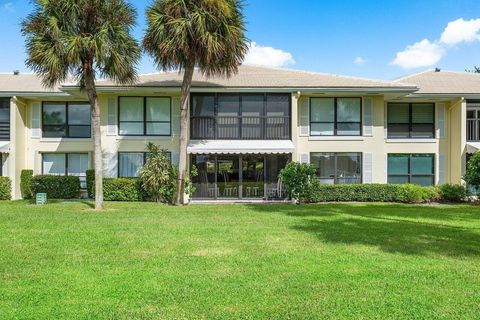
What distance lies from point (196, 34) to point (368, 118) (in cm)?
1348

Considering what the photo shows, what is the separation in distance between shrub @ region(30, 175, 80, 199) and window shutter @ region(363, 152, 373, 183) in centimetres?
1986

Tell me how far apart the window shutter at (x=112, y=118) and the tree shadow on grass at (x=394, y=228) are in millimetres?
12504

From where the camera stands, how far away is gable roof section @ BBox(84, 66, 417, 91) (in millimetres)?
27891

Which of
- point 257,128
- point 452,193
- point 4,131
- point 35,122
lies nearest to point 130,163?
point 35,122

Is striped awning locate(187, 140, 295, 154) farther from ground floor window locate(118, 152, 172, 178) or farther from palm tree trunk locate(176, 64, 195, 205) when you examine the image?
ground floor window locate(118, 152, 172, 178)

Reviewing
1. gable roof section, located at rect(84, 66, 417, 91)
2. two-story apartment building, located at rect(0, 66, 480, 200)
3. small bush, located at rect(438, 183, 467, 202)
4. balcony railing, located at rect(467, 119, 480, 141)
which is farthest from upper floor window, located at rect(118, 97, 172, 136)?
balcony railing, located at rect(467, 119, 480, 141)

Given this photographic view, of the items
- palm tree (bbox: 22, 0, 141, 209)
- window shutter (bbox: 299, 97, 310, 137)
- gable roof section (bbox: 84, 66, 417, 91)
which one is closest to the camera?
palm tree (bbox: 22, 0, 141, 209)

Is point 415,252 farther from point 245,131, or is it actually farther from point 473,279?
point 245,131

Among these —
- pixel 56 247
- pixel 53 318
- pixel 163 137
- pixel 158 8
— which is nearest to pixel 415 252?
pixel 53 318

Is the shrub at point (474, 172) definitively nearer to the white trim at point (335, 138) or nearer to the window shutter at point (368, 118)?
the window shutter at point (368, 118)

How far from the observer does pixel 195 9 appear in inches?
910

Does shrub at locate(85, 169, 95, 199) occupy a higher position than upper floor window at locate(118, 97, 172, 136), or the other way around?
upper floor window at locate(118, 97, 172, 136)

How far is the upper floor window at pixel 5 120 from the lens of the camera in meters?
29.7

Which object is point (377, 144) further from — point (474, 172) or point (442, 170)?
point (474, 172)
